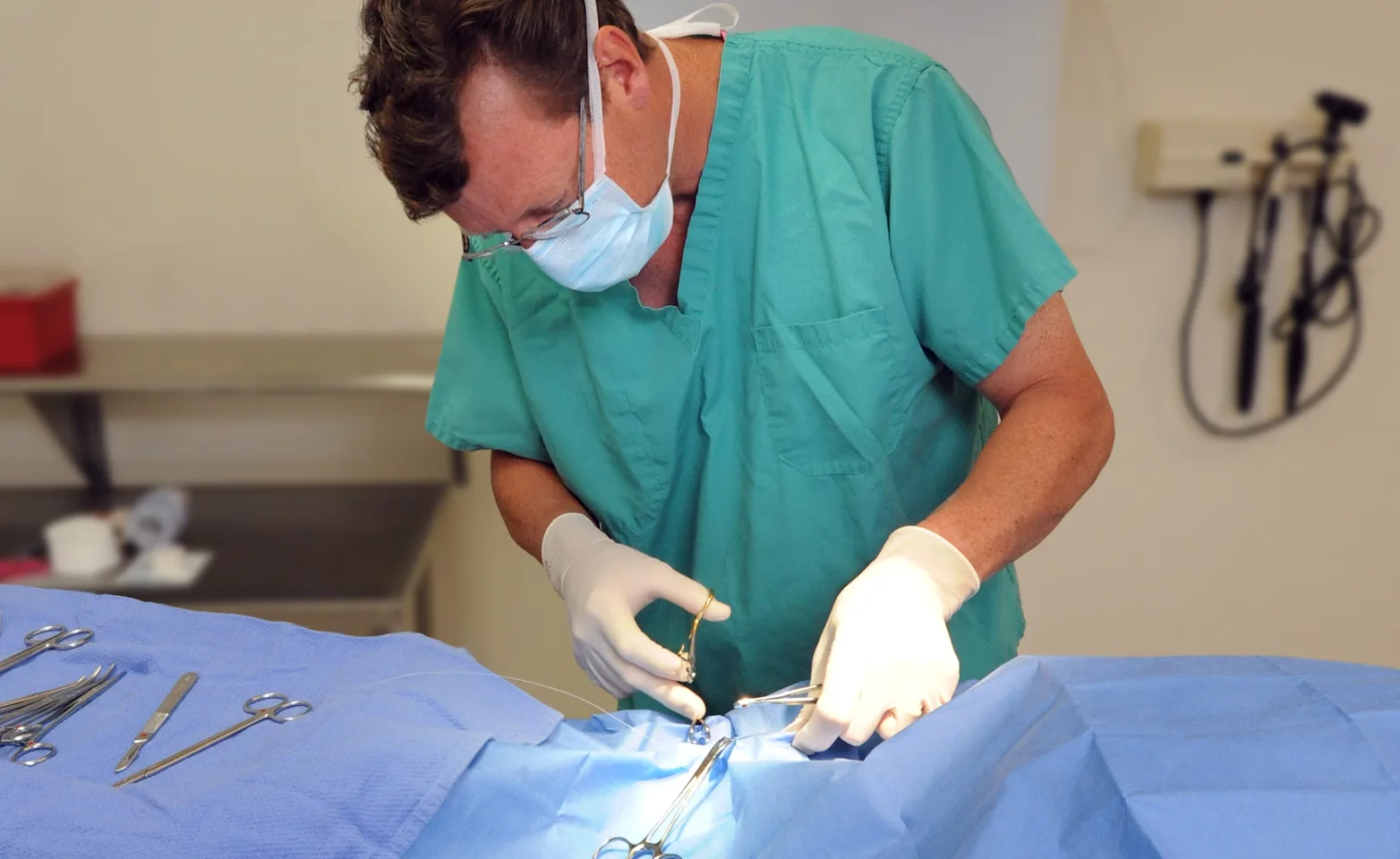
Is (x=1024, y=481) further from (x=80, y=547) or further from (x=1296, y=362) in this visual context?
(x=80, y=547)

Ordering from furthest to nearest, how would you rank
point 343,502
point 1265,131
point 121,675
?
point 343,502 < point 1265,131 < point 121,675

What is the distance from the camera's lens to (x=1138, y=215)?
2107mm

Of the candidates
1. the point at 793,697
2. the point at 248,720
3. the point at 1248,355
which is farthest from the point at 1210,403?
the point at 248,720

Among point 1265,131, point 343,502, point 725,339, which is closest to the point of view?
point 725,339

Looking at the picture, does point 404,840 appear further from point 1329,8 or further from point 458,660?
point 1329,8

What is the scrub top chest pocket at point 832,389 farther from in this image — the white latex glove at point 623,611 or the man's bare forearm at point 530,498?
the man's bare forearm at point 530,498

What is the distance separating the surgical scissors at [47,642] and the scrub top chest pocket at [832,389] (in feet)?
2.16

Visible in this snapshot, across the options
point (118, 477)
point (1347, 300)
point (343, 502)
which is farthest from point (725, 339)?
point (118, 477)

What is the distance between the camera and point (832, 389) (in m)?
1.10

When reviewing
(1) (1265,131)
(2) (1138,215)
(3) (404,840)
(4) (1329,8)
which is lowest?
(3) (404,840)

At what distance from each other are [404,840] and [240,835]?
11 cm

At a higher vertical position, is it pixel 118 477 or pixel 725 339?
pixel 725 339

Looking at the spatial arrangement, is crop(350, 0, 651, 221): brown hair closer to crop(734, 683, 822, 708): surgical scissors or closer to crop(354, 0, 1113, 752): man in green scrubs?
crop(354, 0, 1113, 752): man in green scrubs

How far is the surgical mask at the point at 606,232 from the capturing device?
100 cm
